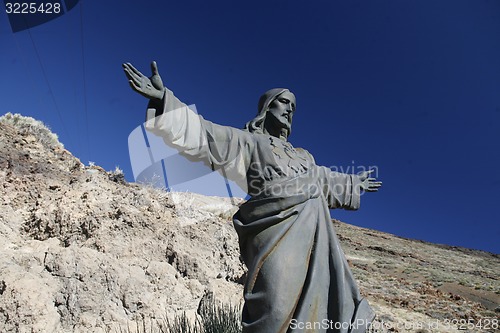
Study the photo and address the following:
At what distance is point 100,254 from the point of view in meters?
4.87

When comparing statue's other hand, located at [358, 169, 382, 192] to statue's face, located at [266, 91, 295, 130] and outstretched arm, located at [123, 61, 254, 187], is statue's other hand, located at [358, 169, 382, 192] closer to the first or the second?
statue's face, located at [266, 91, 295, 130]

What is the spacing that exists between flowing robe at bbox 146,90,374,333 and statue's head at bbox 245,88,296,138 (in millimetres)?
255

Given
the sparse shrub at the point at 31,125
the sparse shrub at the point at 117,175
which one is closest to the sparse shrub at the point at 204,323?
the sparse shrub at the point at 117,175

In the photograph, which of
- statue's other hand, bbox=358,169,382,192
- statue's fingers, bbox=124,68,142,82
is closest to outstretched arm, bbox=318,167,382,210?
statue's other hand, bbox=358,169,382,192

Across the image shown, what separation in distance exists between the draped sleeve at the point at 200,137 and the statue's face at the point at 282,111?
1.01 ft

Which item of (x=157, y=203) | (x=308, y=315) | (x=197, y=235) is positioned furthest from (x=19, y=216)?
(x=308, y=315)

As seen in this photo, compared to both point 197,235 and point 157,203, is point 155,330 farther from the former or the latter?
point 157,203

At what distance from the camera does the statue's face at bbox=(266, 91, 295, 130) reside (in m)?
3.27

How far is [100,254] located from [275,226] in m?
2.99

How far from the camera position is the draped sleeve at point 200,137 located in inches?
98.7

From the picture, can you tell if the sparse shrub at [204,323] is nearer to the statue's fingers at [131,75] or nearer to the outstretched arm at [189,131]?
the outstretched arm at [189,131]

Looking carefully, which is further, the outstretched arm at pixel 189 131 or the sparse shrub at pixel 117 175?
the sparse shrub at pixel 117 175

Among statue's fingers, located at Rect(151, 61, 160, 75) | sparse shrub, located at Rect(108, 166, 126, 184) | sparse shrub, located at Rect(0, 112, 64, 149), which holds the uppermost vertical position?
sparse shrub, located at Rect(0, 112, 64, 149)

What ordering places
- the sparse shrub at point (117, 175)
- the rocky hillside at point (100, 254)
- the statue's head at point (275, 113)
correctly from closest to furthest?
the statue's head at point (275, 113) → the rocky hillside at point (100, 254) → the sparse shrub at point (117, 175)
